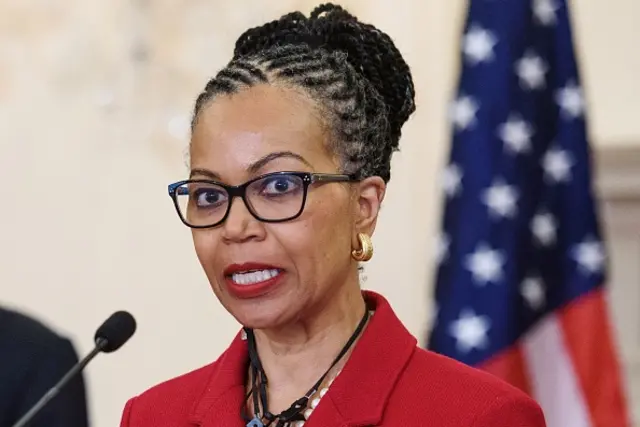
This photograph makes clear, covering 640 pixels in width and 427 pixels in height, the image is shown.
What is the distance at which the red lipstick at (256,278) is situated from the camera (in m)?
1.21

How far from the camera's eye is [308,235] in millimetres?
1203

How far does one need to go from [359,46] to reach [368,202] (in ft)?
0.67

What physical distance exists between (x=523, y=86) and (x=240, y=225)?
4.23 feet

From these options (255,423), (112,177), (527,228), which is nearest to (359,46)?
(255,423)

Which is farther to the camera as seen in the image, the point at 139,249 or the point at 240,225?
the point at 139,249

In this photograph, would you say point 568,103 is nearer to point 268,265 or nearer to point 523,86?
point 523,86

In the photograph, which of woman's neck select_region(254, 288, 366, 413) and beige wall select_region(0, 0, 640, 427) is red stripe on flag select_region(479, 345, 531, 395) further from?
woman's neck select_region(254, 288, 366, 413)

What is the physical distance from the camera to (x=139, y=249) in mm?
2959

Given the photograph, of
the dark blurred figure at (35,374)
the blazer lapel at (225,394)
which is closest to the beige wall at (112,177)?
the dark blurred figure at (35,374)

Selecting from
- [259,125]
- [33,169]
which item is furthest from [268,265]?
[33,169]

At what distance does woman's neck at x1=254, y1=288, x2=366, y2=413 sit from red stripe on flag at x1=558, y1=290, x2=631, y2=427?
105 centimetres

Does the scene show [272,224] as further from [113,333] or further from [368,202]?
[113,333]

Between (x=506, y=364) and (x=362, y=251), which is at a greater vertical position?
(x=362, y=251)

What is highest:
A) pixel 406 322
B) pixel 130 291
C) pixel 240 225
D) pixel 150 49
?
pixel 150 49
